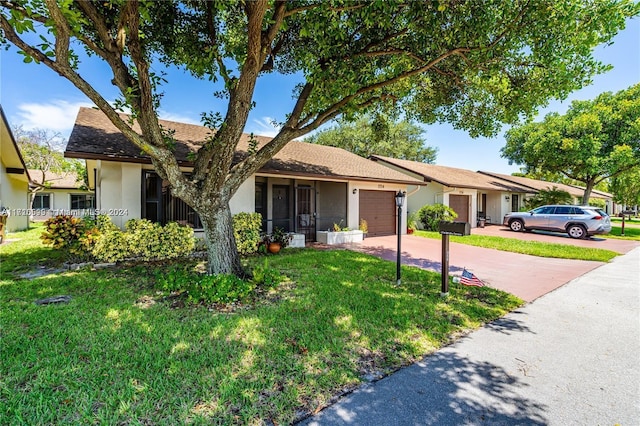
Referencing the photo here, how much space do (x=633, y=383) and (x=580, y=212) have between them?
623 inches

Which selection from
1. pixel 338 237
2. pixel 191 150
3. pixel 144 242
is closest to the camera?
pixel 144 242

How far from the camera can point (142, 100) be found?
15.9 ft

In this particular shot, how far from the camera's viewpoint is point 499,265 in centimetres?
861

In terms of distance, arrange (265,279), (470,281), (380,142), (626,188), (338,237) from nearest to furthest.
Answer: (265,279) → (470,281) → (338,237) → (626,188) → (380,142)

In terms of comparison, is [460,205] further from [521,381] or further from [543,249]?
[521,381]

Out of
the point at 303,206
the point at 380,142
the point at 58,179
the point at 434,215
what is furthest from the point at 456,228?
the point at 58,179

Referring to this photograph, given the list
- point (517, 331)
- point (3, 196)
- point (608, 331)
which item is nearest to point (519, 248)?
point (608, 331)

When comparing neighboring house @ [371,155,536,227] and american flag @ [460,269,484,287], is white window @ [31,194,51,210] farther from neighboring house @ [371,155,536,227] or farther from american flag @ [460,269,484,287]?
american flag @ [460,269,484,287]

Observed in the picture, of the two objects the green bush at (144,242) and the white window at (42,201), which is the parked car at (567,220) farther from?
the white window at (42,201)

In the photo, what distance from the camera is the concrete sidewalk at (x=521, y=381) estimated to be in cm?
252

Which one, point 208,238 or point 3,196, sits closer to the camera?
point 208,238

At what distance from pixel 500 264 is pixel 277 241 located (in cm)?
705

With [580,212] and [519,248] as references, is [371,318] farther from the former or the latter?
[580,212]

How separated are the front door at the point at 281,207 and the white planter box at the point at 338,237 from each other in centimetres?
147
